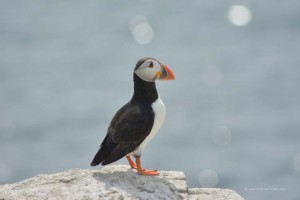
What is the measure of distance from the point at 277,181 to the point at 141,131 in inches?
704

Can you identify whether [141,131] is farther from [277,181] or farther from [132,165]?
[277,181]

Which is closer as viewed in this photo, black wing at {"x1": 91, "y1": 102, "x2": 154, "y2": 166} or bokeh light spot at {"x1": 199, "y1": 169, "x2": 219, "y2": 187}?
black wing at {"x1": 91, "y1": 102, "x2": 154, "y2": 166}

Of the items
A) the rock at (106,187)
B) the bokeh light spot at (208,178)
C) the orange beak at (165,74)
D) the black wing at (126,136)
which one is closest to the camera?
the rock at (106,187)

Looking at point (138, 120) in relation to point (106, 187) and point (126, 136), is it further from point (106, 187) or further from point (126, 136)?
point (106, 187)

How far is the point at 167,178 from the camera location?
34.3ft

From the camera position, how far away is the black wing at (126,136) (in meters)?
9.99

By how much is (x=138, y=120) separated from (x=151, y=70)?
0.76 meters

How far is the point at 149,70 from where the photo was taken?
1018cm

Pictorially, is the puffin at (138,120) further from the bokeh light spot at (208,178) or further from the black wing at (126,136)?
the bokeh light spot at (208,178)

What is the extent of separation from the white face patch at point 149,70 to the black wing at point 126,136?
477 mm

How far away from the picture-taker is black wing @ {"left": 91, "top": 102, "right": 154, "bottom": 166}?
9992mm

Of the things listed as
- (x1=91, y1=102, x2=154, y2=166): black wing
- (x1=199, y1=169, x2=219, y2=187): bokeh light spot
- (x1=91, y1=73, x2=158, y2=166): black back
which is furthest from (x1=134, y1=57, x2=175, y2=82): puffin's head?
(x1=199, y1=169, x2=219, y2=187): bokeh light spot

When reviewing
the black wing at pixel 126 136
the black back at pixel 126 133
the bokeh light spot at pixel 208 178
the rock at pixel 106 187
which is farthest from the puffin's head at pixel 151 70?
the bokeh light spot at pixel 208 178

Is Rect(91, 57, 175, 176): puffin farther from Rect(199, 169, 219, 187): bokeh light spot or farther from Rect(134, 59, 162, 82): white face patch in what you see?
Rect(199, 169, 219, 187): bokeh light spot
